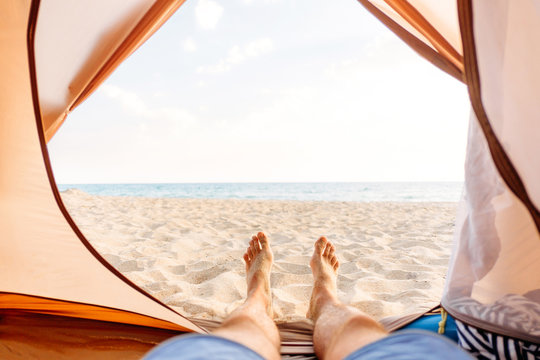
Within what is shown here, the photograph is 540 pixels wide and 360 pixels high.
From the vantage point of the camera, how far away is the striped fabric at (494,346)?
0.71 metres

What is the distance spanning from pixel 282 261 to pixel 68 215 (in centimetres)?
141

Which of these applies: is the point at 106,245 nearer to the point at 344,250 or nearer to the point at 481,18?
the point at 344,250

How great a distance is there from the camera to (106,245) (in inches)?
102

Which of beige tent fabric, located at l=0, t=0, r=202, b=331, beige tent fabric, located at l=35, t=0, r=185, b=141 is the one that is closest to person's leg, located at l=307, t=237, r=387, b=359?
beige tent fabric, located at l=0, t=0, r=202, b=331

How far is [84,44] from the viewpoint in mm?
1376

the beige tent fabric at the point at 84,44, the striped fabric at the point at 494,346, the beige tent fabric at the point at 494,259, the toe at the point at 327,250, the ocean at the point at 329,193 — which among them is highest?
the beige tent fabric at the point at 84,44

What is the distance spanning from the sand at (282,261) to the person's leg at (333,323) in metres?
0.14

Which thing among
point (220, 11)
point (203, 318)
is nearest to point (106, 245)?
point (203, 318)

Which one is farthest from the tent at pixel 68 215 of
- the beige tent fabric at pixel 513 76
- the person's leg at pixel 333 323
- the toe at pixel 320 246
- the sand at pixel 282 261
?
the toe at pixel 320 246

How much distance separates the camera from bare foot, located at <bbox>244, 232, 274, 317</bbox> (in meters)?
1.32

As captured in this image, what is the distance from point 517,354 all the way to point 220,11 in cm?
1409

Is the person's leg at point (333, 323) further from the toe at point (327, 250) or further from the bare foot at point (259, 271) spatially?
the bare foot at point (259, 271)

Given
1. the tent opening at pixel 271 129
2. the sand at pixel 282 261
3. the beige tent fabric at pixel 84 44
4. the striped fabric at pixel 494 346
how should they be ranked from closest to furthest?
the striped fabric at pixel 494 346 < the beige tent fabric at pixel 84 44 < the sand at pixel 282 261 < the tent opening at pixel 271 129

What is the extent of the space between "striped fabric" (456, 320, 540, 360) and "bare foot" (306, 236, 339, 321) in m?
0.52
